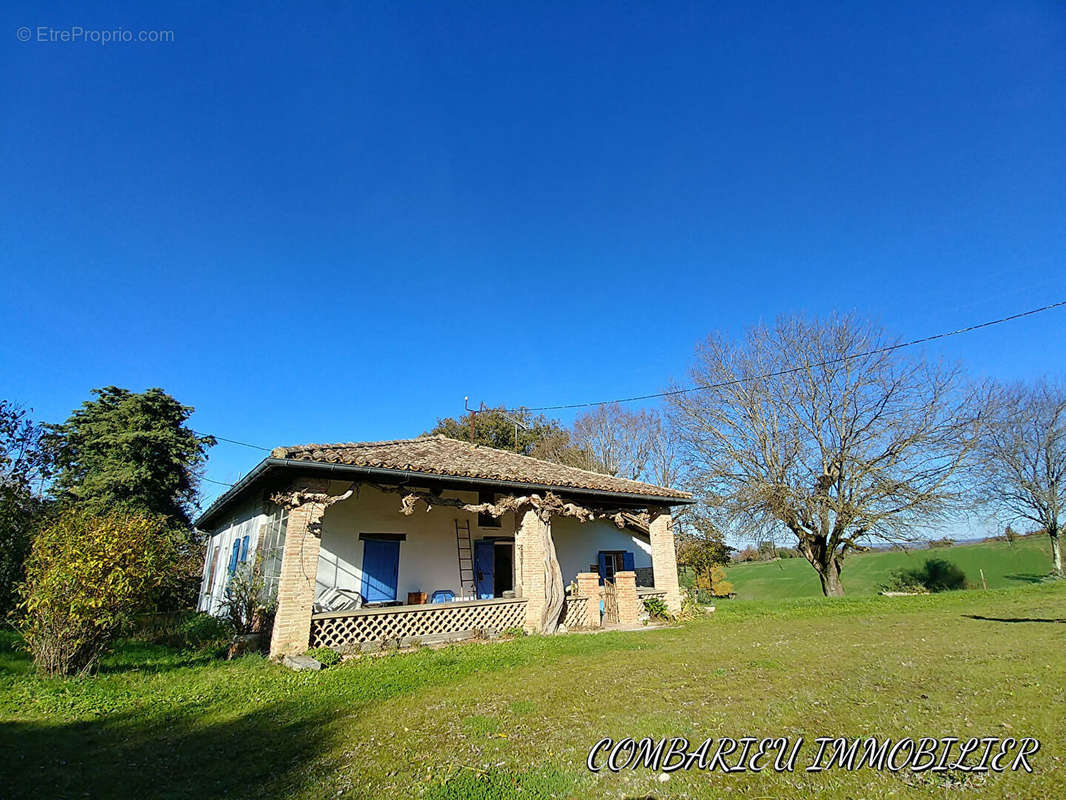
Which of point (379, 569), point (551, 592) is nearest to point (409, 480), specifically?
point (379, 569)

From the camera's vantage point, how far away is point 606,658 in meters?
8.34

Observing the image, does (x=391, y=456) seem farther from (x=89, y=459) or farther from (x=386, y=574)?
(x=89, y=459)

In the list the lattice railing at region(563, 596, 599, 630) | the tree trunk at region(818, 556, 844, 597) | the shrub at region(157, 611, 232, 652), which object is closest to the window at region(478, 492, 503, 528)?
the lattice railing at region(563, 596, 599, 630)

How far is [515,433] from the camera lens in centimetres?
3006

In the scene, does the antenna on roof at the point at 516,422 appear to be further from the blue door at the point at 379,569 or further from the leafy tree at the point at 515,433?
the blue door at the point at 379,569

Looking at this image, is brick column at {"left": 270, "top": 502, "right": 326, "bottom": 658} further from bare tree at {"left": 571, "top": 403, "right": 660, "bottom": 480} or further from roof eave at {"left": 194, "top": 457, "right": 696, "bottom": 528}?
bare tree at {"left": 571, "top": 403, "right": 660, "bottom": 480}

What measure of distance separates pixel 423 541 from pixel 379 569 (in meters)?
1.32

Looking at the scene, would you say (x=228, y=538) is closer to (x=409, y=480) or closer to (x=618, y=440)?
(x=409, y=480)

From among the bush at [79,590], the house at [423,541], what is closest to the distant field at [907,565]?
the house at [423,541]

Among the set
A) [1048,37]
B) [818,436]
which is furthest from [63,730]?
[818,436]

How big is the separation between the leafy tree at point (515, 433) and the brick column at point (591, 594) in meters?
16.5

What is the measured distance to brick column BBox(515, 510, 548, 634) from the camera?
37.3ft

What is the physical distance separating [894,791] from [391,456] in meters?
9.53

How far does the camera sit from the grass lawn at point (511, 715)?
360 centimetres
